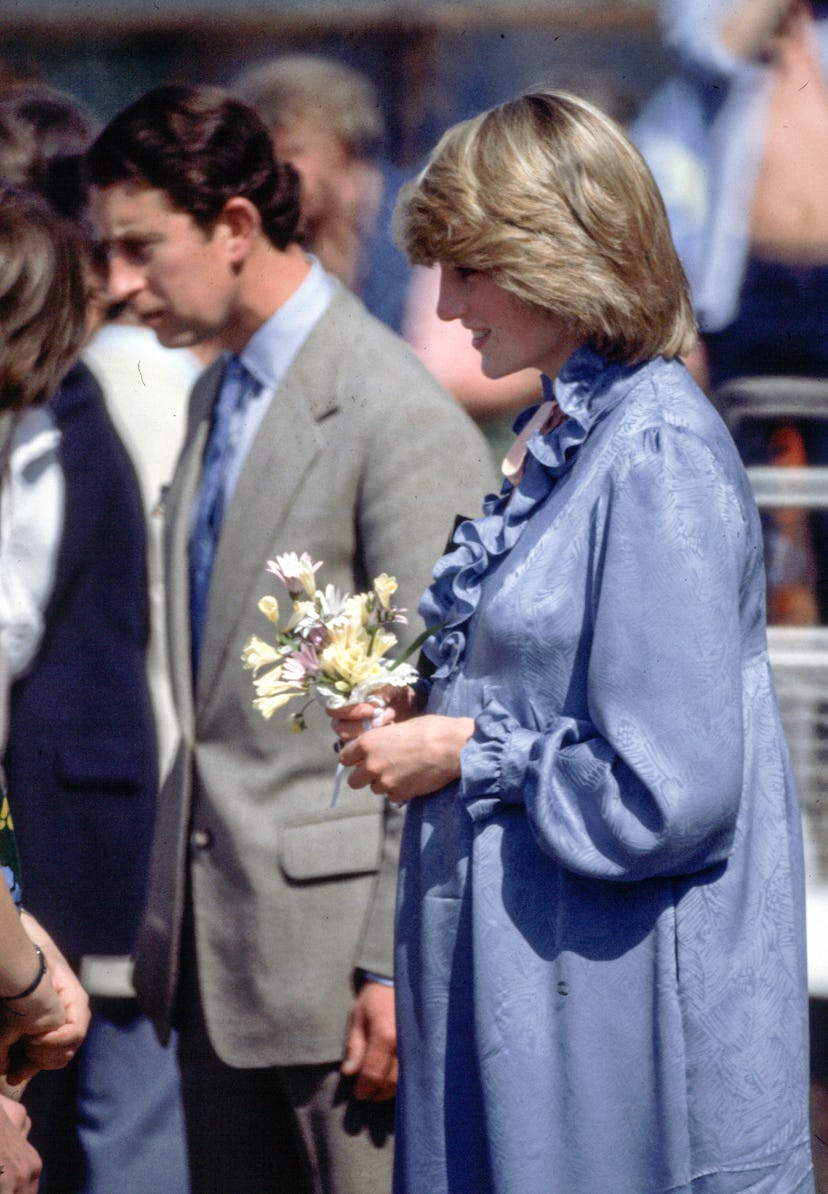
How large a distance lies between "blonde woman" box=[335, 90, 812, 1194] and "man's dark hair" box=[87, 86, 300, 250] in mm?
1017

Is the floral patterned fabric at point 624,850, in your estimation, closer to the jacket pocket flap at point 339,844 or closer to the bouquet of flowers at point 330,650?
the bouquet of flowers at point 330,650

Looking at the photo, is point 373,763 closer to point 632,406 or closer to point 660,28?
point 632,406

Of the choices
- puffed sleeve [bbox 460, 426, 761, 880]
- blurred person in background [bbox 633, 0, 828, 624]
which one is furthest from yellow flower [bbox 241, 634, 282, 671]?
blurred person in background [bbox 633, 0, 828, 624]

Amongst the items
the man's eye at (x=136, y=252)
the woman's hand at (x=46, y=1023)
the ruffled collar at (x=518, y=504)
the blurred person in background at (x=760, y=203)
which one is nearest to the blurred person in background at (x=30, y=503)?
the woman's hand at (x=46, y=1023)

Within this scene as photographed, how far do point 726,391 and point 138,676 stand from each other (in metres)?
1.42

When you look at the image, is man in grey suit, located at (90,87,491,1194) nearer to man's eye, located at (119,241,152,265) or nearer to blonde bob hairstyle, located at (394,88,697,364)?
man's eye, located at (119,241,152,265)

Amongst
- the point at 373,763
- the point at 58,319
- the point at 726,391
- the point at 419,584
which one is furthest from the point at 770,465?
the point at 373,763

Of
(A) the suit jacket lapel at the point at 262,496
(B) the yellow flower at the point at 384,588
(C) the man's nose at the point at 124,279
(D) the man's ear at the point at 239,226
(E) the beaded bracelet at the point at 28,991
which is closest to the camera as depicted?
(E) the beaded bracelet at the point at 28,991

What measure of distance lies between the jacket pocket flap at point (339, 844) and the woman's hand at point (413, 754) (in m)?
0.67

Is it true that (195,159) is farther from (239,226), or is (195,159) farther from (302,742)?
(302,742)

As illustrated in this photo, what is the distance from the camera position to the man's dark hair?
317cm

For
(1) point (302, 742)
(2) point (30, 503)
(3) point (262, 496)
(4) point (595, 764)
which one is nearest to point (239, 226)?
(3) point (262, 496)

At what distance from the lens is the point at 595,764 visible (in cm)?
201

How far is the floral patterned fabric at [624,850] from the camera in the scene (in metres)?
1.97
